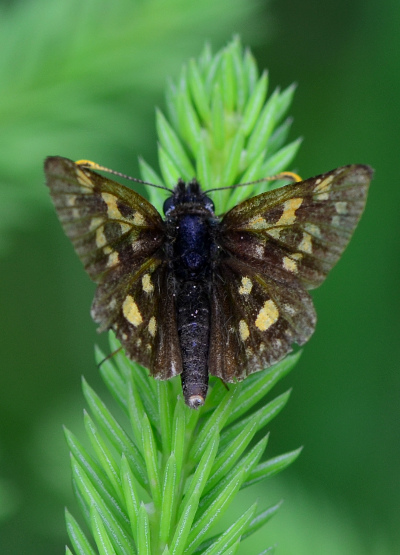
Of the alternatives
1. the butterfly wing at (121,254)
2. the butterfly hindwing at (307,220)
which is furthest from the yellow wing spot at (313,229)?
the butterfly wing at (121,254)

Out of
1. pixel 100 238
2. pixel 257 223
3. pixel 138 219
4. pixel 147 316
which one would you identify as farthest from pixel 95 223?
pixel 257 223

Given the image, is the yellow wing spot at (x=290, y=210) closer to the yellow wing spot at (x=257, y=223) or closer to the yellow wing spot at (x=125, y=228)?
the yellow wing spot at (x=257, y=223)

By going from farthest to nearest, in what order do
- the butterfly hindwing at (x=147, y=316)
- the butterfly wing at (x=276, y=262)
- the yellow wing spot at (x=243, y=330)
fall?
the yellow wing spot at (x=243, y=330), the butterfly wing at (x=276, y=262), the butterfly hindwing at (x=147, y=316)

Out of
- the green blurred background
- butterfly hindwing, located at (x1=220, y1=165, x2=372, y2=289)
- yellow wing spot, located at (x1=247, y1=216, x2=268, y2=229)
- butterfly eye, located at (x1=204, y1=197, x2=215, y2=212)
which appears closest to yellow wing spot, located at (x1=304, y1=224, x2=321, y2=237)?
butterfly hindwing, located at (x1=220, y1=165, x2=372, y2=289)

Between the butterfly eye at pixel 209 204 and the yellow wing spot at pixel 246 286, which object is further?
the yellow wing spot at pixel 246 286

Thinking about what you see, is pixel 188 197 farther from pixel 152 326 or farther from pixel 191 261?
pixel 152 326

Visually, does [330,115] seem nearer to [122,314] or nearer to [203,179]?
[203,179]

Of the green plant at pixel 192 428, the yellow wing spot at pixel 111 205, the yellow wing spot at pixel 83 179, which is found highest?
the yellow wing spot at pixel 83 179

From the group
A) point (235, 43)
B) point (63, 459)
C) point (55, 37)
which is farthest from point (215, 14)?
point (63, 459)
